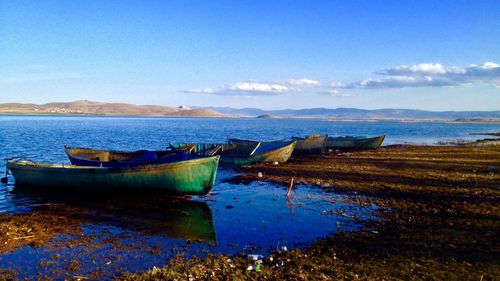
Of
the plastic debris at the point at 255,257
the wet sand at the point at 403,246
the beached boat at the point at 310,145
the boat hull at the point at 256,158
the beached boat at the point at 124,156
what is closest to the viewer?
the wet sand at the point at 403,246

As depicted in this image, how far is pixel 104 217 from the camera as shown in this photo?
13.7 metres

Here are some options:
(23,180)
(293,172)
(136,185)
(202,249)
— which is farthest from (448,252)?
(23,180)

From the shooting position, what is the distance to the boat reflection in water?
1225 cm

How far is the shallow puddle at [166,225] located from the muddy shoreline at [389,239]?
388 millimetres

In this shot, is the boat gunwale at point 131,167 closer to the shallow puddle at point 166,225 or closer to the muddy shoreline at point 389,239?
the shallow puddle at point 166,225

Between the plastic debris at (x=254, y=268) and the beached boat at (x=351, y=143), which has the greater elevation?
the beached boat at (x=351, y=143)

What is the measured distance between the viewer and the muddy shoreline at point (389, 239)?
841cm

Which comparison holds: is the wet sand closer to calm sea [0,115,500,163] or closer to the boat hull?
the boat hull

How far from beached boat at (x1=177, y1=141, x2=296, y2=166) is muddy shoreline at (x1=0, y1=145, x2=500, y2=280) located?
23.1ft

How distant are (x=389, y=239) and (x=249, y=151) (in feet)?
66.7

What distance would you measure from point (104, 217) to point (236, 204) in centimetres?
523

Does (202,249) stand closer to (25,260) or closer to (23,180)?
(25,260)

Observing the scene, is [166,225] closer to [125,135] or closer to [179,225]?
[179,225]

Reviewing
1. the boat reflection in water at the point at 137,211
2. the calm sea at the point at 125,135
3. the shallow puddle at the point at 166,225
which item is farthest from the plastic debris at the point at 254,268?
the calm sea at the point at 125,135
